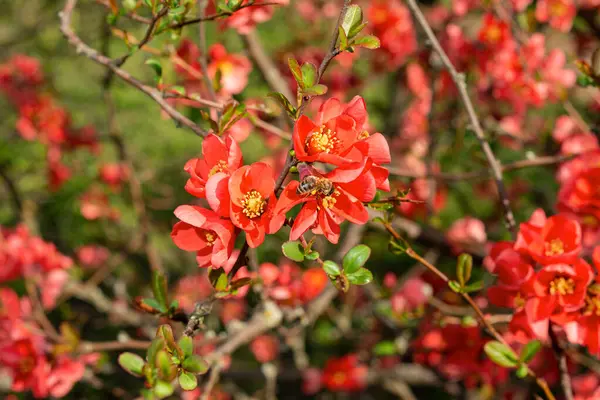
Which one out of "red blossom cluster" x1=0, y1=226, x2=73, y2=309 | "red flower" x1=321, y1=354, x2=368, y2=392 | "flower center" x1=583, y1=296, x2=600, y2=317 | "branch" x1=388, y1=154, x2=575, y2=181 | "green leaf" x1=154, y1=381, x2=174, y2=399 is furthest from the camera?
"red flower" x1=321, y1=354, x2=368, y2=392

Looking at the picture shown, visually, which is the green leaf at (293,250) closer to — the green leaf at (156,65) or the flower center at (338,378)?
the green leaf at (156,65)

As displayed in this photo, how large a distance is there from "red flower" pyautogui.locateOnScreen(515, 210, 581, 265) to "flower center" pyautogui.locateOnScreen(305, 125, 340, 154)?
356mm

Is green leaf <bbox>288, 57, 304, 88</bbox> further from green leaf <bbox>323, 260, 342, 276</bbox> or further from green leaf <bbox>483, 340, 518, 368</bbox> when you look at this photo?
green leaf <bbox>483, 340, 518, 368</bbox>

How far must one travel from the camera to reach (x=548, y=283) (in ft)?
2.59

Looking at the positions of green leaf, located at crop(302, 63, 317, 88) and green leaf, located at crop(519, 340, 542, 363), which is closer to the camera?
green leaf, located at crop(302, 63, 317, 88)

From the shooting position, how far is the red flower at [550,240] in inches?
30.3

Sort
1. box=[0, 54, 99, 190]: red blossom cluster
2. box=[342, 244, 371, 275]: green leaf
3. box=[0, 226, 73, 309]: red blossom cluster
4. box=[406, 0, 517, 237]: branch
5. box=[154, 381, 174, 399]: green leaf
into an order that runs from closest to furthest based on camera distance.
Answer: box=[154, 381, 174, 399]: green leaf, box=[342, 244, 371, 275]: green leaf, box=[406, 0, 517, 237]: branch, box=[0, 226, 73, 309]: red blossom cluster, box=[0, 54, 99, 190]: red blossom cluster

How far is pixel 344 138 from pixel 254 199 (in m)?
0.13

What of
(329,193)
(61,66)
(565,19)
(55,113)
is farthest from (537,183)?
(61,66)

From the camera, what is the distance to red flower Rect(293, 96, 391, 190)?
2.01ft

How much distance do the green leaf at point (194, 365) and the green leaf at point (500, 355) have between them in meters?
0.45

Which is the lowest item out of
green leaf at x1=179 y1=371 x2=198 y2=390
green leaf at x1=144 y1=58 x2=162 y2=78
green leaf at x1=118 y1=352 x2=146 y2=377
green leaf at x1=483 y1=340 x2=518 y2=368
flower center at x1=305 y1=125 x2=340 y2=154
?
green leaf at x1=483 y1=340 x2=518 y2=368

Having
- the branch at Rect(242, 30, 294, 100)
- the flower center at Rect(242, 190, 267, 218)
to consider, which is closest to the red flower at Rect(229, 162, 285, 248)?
the flower center at Rect(242, 190, 267, 218)

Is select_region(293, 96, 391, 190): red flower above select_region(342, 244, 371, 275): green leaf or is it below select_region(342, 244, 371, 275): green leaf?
above
